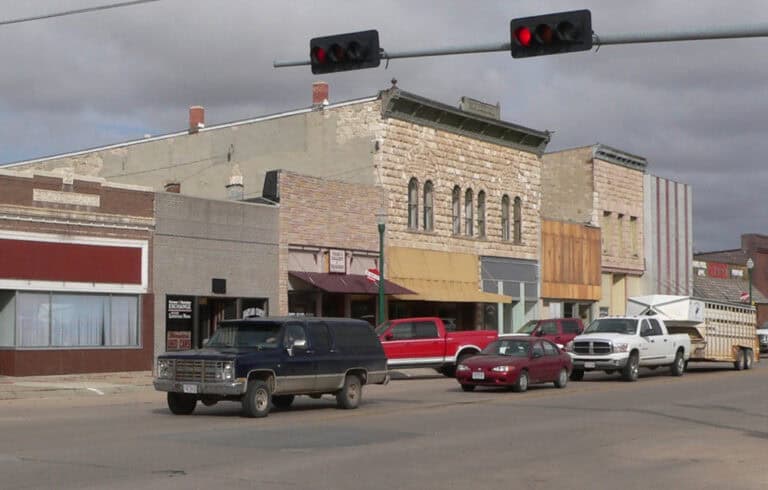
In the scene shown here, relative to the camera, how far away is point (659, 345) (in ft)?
109

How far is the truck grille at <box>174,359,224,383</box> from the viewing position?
747 inches

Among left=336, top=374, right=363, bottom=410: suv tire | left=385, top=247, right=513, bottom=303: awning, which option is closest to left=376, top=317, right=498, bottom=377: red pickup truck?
left=385, top=247, right=513, bottom=303: awning

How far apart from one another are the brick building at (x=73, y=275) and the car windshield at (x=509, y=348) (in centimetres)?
1092

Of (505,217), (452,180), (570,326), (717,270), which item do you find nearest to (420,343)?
(570,326)

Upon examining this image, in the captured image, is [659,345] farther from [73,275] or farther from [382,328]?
[73,275]

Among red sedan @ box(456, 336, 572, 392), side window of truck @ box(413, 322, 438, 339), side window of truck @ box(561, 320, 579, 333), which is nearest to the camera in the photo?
red sedan @ box(456, 336, 572, 392)

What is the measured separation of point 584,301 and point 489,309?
8854 mm

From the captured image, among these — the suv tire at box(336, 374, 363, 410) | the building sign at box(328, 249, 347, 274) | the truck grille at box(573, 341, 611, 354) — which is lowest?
the suv tire at box(336, 374, 363, 410)

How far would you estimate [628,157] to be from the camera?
5834 centimetres

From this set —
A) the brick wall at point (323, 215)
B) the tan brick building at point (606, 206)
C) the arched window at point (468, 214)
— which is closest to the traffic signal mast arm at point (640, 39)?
the brick wall at point (323, 215)

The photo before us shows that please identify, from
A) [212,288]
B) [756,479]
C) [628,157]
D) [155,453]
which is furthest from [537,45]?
[628,157]

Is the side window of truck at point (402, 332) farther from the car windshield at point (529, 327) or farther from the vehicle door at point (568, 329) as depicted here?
the car windshield at point (529, 327)

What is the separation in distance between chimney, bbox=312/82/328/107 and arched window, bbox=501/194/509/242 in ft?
32.0

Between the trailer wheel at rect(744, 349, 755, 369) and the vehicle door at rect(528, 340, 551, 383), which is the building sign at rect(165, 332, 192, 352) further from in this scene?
the trailer wheel at rect(744, 349, 755, 369)
